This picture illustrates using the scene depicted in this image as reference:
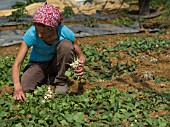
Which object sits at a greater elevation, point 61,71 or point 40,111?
point 61,71

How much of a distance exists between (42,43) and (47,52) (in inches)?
8.8

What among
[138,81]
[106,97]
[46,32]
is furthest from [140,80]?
[46,32]

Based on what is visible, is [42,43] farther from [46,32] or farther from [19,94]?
[19,94]

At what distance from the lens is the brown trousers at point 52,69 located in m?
4.11

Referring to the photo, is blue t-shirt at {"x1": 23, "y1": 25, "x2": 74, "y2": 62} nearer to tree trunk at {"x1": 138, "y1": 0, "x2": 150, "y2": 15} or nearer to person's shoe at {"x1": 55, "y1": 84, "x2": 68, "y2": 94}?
person's shoe at {"x1": 55, "y1": 84, "x2": 68, "y2": 94}

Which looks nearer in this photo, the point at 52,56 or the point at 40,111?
the point at 40,111

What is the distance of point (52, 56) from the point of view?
4402 millimetres

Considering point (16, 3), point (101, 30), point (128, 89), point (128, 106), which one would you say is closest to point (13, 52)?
point (101, 30)

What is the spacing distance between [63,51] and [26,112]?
886 mm

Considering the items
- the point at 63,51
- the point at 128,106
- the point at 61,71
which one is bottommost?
the point at 128,106

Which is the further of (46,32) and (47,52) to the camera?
(47,52)

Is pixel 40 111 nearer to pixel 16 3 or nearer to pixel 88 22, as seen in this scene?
pixel 88 22

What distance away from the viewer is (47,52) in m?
4.30

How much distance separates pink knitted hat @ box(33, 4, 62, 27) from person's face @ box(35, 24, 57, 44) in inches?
2.4
